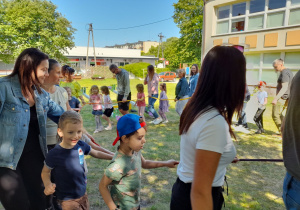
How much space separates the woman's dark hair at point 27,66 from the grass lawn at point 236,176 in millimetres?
2010

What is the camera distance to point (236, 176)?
13.1 ft

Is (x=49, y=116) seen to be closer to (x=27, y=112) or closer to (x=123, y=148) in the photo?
(x=27, y=112)

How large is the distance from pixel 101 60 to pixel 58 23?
1797 cm

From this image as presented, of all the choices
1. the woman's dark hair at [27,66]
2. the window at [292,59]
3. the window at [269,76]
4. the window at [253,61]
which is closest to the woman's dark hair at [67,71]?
the woman's dark hair at [27,66]

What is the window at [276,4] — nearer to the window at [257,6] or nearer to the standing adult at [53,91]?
the window at [257,6]

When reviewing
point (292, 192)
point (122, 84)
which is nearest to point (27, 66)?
point (292, 192)

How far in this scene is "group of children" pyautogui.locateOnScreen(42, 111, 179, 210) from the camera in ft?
5.49

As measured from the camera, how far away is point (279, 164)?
455cm

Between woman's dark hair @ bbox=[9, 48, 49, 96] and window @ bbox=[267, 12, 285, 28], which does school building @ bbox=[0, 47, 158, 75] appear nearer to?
window @ bbox=[267, 12, 285, 28]

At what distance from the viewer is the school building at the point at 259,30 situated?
35.4 feet

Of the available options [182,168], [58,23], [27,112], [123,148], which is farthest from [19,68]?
[58,23]

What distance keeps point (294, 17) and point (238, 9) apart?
132 inches

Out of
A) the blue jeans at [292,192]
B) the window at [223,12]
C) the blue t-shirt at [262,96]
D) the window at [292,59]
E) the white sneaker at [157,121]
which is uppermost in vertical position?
the window at [223,12]

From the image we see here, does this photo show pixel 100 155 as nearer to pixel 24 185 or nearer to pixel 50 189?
pixel 50 189
